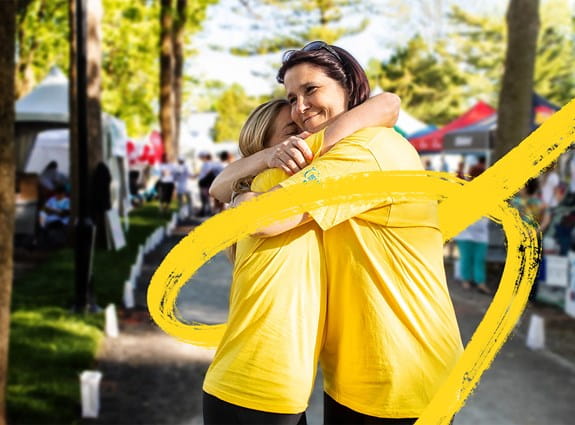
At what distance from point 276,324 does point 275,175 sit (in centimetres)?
43

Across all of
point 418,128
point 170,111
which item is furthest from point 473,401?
point 170,111

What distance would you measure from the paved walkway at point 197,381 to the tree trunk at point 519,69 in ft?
13.4

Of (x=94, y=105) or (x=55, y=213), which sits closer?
(x=94, y=105)

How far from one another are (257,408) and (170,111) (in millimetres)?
23985

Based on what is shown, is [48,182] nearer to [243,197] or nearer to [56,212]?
[56,212]

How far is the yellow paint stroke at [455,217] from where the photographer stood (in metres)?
1.78

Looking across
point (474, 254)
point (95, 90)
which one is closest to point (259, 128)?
point (474, 254)

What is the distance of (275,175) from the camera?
6.29 ft

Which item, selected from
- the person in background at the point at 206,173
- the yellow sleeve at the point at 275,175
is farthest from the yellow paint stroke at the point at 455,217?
the person in background at the point at 206,173

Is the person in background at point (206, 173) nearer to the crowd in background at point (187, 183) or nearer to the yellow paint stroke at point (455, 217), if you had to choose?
the crowd in background at point (187, 183)

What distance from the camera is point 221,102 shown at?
9012 centimetres

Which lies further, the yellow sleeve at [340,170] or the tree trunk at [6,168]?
the tree trunk at [6,168]

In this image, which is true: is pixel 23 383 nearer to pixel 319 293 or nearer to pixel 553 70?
pixel 319 293

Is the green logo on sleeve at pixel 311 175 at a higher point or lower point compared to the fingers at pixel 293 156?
lower
